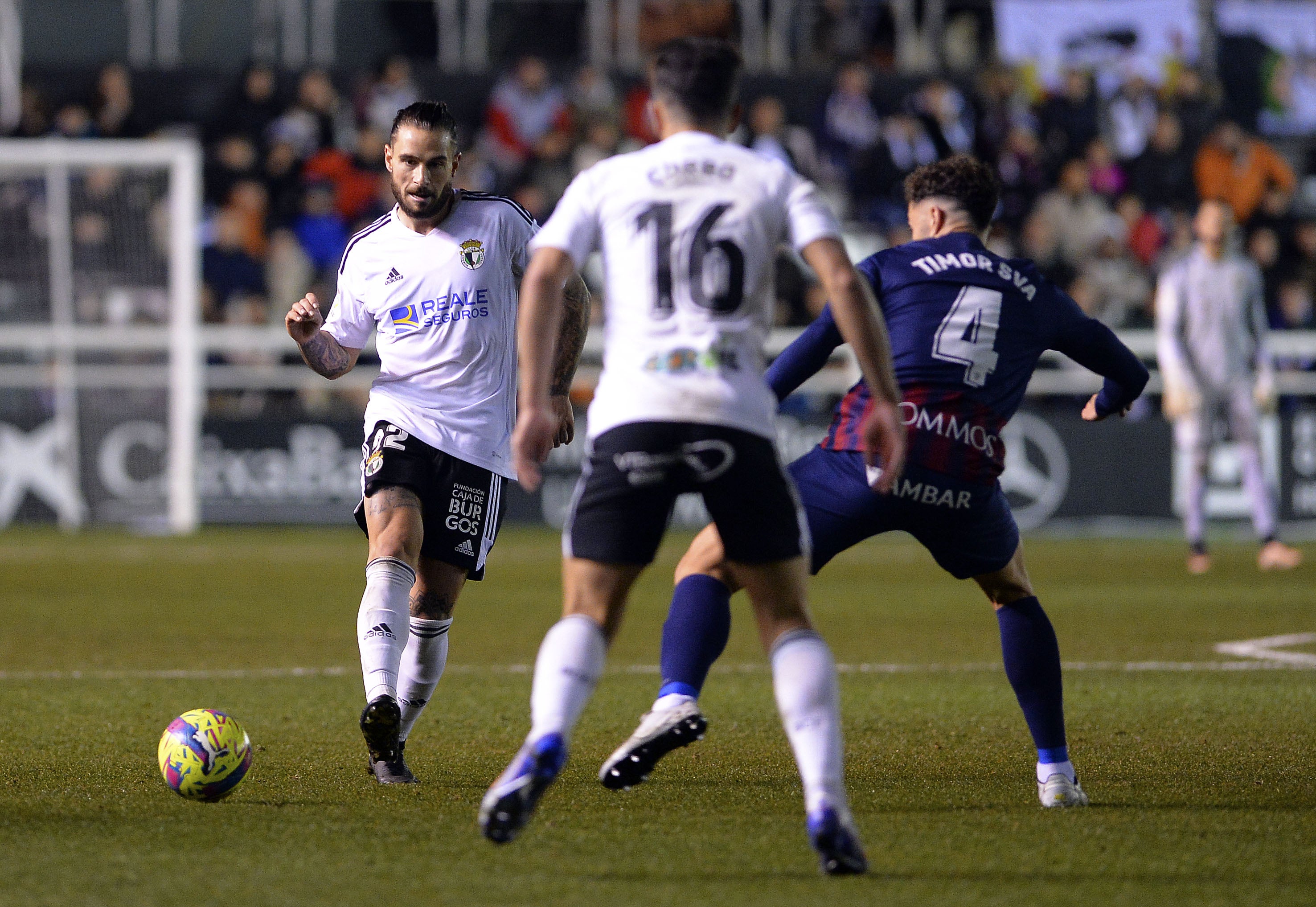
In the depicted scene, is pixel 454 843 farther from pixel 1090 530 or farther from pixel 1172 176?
pixel 1172 176

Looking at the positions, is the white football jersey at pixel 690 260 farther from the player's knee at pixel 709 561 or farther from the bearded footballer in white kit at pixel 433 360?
the bearded footballer in white kit at pixel 433 360

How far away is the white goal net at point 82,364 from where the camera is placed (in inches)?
659

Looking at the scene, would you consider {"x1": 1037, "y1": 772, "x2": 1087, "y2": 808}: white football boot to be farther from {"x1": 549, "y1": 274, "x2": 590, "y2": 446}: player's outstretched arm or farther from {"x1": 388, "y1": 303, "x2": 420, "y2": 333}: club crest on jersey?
{"x1": 388, "y1": 303, "x2": 420, "y2": 333}: club crest on jersey

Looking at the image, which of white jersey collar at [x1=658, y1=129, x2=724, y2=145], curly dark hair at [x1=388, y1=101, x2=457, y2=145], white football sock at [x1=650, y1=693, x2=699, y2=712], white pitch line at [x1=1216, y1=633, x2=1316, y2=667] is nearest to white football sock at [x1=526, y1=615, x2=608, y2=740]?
white football sock at [x1=650, y1=693, x2=699, y2=712]

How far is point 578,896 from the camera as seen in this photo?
4016 mm

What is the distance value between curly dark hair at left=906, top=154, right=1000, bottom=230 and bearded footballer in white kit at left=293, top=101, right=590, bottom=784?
4.00 feet

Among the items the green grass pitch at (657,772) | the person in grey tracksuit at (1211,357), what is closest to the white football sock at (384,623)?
the green grass pitch at (657,772)

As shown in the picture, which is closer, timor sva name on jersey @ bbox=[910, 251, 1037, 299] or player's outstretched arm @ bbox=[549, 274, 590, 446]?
timor sva name on jersey @ bbox=[910, 251, 1037, 299]

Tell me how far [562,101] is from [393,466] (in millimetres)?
15009

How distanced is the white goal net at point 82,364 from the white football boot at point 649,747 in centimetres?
1226

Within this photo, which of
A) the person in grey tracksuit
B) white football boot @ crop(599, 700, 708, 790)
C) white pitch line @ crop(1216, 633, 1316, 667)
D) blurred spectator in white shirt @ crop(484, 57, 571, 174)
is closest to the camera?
white football boot @ crop(599, 700, 708, 790)

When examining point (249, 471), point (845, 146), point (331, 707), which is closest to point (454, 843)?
point (331, 707)

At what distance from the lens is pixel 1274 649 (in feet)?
30.3

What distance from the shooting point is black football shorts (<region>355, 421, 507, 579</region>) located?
579cm
